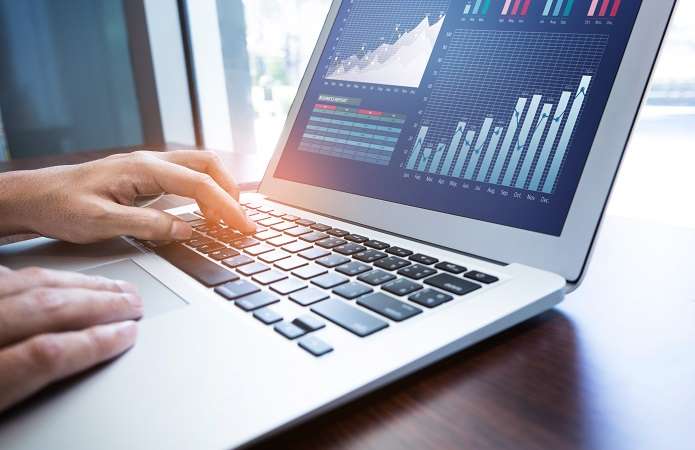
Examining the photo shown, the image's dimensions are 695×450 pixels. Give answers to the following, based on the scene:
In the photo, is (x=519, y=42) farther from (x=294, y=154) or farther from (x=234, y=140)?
(x=234, y=140)

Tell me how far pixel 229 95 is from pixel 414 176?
1.35 metres

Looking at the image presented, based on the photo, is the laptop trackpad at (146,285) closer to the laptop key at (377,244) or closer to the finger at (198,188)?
the finger at (198,188)

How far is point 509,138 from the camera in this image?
0.56 metres

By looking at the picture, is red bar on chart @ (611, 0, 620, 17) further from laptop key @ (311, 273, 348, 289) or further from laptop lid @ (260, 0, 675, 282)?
laptop key @ (311, 273, 348, 289)

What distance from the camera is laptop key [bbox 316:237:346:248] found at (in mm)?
577

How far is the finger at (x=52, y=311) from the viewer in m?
0.34

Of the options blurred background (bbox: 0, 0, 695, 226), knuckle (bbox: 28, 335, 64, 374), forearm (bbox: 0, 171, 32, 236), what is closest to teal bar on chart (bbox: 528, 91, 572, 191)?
knuckle (bbox: 28, 335, 64, 374)

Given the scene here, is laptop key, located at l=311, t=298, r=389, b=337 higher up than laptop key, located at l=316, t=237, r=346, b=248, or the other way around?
laptop key, located at l=311, t=298, r=389, b=337

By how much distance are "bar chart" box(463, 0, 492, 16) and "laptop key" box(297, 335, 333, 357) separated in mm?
450

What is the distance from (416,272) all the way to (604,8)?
327 millimetres

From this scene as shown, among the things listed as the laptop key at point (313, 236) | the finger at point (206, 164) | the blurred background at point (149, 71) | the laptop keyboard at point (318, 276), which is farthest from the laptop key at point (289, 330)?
the blurred background at point (149, 71)

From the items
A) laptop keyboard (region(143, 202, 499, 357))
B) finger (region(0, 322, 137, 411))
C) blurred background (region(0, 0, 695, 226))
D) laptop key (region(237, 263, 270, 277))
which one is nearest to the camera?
finger (region(0, 322, 137, 411))

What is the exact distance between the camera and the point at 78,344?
1.09 feet

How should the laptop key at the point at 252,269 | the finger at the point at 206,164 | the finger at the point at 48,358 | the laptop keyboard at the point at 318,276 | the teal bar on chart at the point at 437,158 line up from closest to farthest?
the finger at the point at 48,358, the laptop keyboard at the point at 318,276, the laptop key at the point at 252,269, the teal bar on chart at the point at 437,158, the finger at the point at 206,164
